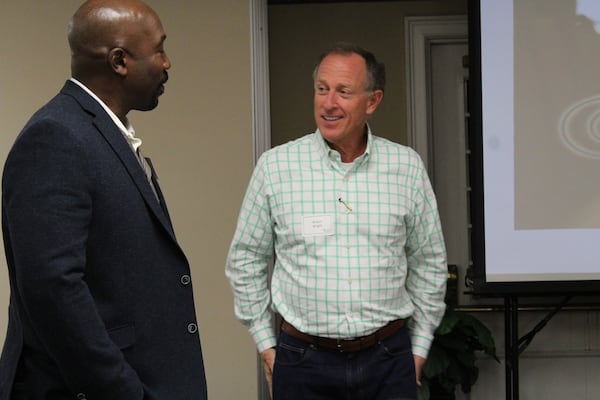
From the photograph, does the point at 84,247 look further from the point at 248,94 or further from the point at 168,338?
the point at 248,94

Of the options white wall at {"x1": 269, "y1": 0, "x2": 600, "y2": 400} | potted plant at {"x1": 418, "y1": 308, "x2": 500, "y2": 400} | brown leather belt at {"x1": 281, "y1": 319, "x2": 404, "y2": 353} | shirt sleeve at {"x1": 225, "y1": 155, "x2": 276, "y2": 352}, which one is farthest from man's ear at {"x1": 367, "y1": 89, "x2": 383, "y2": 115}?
white wall at {"x1": 269, "y1": 0, "x2": 600, "y2": 400}

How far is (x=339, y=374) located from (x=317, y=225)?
0.42 meters

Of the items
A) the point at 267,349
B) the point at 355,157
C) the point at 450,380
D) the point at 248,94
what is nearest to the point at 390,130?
the point at 248,94

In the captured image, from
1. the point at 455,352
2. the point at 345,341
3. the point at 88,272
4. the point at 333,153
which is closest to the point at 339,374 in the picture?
the point at 345,341

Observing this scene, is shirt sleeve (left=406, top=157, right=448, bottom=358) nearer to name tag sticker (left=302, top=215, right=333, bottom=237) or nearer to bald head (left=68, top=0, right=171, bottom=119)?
name tag sticker (left=302, top=215, right=333, bottom=237)

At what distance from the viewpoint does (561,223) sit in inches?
126

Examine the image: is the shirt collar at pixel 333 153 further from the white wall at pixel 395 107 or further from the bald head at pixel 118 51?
the white wall at pixel 395 107

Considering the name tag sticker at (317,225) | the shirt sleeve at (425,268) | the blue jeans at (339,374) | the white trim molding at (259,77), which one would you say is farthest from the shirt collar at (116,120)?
the white trim molding at (259,77)

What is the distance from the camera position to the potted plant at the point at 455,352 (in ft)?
11.6

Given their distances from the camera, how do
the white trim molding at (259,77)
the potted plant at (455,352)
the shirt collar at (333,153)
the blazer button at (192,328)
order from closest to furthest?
the blazer button at (192,328) < the shirt collar at (333,153) < the white trim molding at (259,77) < the potted plant at (455,352)

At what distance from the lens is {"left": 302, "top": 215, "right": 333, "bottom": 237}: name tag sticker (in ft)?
7.73

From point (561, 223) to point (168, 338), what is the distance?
2.08 metres

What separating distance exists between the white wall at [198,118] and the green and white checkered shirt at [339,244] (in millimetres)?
966

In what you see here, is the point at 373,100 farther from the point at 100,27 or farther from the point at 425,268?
the point at 100,27
